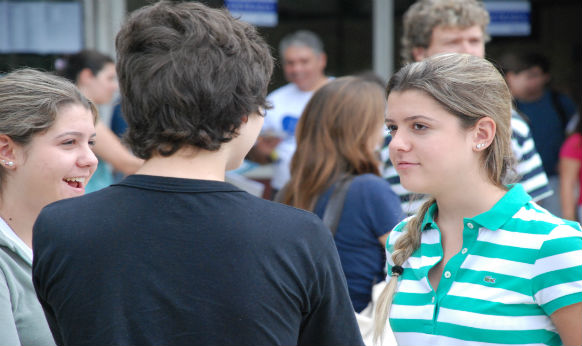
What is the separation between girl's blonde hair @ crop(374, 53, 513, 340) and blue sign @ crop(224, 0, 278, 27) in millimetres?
4667

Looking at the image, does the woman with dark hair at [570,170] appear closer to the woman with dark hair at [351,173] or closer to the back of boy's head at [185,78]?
the woman with dark hair at [351,173]

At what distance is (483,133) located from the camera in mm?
1842

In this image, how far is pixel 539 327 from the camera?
1649mm

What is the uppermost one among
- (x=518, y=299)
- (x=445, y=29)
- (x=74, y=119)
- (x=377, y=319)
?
(x=445, y=29)

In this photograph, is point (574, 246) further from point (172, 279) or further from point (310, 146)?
point (310, 146)

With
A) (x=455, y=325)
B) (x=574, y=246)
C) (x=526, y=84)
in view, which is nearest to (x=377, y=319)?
(x=455, y=325)

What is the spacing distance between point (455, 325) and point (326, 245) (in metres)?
0.58

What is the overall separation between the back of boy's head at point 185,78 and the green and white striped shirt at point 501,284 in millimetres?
748

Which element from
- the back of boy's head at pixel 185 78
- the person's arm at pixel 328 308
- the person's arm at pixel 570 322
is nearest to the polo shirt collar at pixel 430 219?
the person's arm at pixel 570 322

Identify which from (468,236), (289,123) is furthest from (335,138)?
(289,123)

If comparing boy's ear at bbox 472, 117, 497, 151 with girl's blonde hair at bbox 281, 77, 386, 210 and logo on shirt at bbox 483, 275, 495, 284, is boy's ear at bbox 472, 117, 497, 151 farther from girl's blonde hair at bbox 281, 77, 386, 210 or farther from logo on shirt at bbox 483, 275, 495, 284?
girl's blonde hair at bbox 281, 77, 386, 210

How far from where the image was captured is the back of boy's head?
4.24 feet

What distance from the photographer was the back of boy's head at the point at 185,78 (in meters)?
1.29

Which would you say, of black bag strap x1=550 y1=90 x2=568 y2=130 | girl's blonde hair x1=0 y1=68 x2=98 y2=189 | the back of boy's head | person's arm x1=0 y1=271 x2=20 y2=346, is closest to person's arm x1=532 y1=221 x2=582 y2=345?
the back of boy's head
